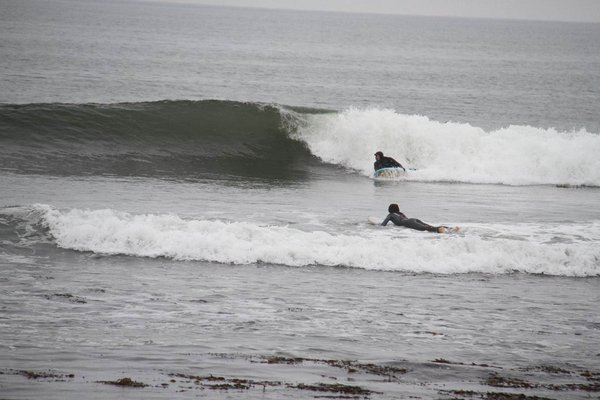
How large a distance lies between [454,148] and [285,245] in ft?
53.3

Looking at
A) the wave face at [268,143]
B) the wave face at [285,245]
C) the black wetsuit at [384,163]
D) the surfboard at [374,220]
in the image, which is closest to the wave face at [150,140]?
the wave face at [268,143]

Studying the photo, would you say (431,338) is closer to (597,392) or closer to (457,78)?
(597,392)

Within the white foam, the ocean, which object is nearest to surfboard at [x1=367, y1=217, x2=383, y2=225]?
the ocean

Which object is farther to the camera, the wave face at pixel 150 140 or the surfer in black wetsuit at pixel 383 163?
the surfer in black wetsuit at pixel 383 163

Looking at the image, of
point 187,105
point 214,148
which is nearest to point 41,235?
point 214,148

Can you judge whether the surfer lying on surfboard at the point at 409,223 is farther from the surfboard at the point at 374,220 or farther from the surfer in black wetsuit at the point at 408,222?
the surfboard at the point at 374,220

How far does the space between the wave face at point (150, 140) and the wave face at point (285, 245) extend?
24.7 ft

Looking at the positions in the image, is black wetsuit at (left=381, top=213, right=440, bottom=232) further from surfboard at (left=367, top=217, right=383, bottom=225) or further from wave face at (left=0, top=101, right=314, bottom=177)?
wave face at (left=0, top=101, right=314, bottom=177)

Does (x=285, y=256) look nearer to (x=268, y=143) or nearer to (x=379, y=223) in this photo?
(x=379, y=223)

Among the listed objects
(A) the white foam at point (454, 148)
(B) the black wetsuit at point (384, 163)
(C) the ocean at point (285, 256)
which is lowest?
(C) the ocean at point (285, 256)

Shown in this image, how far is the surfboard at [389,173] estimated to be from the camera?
26656mm

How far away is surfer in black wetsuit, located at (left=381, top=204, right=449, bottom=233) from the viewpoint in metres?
17.5

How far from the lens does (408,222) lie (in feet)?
59.0

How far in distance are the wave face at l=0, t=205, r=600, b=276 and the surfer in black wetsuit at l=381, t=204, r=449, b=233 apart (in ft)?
1.94
